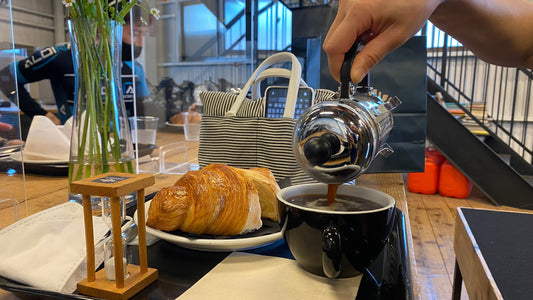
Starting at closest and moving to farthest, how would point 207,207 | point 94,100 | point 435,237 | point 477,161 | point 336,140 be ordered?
point 336,140, point 207,207, point 94,100, point 435,237, point 477,161

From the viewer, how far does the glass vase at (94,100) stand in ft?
1.89

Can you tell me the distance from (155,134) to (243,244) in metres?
0.92

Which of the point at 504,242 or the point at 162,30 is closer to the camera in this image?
the point at 504,242

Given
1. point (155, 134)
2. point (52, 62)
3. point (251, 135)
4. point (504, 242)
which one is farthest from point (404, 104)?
point (52, 62)

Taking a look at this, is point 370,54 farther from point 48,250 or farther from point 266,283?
point 48,250

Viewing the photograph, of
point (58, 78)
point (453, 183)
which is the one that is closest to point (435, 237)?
point (453, 183)

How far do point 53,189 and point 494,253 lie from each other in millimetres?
904

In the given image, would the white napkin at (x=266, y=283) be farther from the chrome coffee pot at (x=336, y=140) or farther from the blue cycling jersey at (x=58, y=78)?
the blue cycling jersey at (x=58, y=78)

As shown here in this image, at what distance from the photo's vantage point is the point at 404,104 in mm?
1149

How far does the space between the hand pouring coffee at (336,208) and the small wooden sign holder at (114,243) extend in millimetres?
144

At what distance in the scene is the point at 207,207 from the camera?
0.43 meters

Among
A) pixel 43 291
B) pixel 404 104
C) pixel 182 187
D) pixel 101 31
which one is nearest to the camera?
pixel 43 291

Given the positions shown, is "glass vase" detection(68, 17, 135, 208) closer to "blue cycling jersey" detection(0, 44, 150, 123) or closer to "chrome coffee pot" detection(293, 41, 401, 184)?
"chrome coffee pot" detection(293, 41, 401, 184)

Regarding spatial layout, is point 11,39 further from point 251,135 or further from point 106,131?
point 251,135
